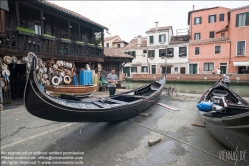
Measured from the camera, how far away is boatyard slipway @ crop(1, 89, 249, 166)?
264cm

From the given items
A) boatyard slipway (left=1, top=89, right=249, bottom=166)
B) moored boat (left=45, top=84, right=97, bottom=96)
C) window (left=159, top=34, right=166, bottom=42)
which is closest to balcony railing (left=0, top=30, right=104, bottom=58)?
moored boat (left=45, top=84, right=97, bottom=96)

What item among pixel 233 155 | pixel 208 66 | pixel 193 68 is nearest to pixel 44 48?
pixel 233 155

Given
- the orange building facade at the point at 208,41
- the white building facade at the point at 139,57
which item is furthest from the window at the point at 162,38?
the orange building facade at the point at 208,41

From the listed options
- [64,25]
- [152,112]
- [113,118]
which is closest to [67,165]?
[113,118]

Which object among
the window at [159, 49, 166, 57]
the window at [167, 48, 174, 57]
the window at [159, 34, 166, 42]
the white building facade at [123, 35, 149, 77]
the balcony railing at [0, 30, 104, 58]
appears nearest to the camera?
the balcony railing at [0, 30, 104, 58]

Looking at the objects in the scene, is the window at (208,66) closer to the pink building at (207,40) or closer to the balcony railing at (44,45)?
the pink building at (207,40)

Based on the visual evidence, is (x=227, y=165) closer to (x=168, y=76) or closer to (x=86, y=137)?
(x=86, y=137)

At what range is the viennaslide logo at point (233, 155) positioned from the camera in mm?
2425

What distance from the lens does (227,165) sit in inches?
97.4

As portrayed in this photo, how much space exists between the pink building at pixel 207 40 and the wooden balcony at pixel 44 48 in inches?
616

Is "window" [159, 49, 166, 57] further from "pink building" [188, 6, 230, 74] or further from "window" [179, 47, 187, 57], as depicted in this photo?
"pink building" [188, 6, 230, 74]

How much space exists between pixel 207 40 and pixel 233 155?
867 inches

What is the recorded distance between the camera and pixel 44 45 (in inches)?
293

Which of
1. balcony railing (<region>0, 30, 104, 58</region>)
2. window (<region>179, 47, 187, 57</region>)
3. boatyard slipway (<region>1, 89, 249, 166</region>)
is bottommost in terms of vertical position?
boatyard slipway (<region>1, 89, 249, 166</region>)
